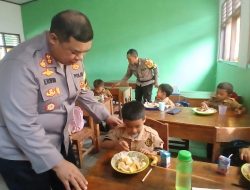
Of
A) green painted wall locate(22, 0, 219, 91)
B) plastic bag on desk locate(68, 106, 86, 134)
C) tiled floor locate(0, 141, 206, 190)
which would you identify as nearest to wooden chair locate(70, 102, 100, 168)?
tiled floor locate(0, 141, 206, 190)

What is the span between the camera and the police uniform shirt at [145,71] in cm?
432

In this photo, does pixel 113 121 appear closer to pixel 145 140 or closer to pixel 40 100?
pixel 145 140

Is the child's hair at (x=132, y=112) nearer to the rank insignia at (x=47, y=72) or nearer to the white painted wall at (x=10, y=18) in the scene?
the rank insignia at (x=47, y=72)

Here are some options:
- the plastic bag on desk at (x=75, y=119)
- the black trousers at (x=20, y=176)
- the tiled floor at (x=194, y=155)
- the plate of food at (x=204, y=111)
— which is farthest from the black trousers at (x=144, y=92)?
the black trousers at (x=20, y=176)

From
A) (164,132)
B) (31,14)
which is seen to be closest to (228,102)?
(164,132)

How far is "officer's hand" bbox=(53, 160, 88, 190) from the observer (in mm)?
955

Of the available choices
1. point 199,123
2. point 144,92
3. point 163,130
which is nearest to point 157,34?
point 144,92

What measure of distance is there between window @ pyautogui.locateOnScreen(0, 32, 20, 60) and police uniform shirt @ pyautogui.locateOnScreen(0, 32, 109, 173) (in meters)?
5.08

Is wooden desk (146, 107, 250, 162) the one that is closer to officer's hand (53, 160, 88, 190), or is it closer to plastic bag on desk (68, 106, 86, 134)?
plastic bag on desk (68, 106, 86, 134)

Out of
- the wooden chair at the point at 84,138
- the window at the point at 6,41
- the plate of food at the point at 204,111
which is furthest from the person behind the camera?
the window at the point at 6,41

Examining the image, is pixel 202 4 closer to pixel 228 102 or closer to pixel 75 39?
pixel 228 102

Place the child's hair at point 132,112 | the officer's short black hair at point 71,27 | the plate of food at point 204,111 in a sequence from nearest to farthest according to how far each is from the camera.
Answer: the officer's short black hair at point 71,27, the child's hair at point 132,112, the plate of food at point 204,111

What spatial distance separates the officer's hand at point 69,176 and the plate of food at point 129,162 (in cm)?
24

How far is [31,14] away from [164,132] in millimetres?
6128
